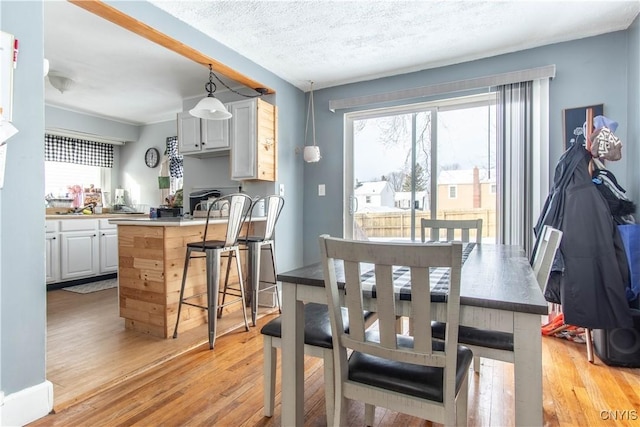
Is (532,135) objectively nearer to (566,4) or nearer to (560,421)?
(566,4)

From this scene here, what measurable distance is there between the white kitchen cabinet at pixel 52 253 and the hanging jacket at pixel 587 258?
5000 millimetres

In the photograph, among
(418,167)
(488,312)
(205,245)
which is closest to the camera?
(488,312)

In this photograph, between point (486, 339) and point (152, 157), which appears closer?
point (486, 339)

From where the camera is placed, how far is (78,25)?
2.54 metres

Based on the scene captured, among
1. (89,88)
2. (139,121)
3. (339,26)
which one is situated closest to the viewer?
(339,26)

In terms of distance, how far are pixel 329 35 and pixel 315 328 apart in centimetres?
225

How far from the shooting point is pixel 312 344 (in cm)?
134

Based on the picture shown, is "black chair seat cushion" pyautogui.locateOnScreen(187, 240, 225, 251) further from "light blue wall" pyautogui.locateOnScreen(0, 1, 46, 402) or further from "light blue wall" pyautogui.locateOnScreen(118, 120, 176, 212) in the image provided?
"light blue wall" pyautogui.locateOnScreen(118, 120, 176, 212)

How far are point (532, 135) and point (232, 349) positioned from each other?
2878 mm

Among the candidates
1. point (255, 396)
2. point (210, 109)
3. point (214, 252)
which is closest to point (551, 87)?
point (210, 109)

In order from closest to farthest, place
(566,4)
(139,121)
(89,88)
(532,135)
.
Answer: (566,4)
(532,135)
(89,88)
(139,121)

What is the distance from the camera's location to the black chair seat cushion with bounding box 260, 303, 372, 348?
132 centimetres

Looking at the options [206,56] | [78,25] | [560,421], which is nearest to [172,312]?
[206,56]

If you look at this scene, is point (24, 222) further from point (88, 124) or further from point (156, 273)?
point (88, 124)
